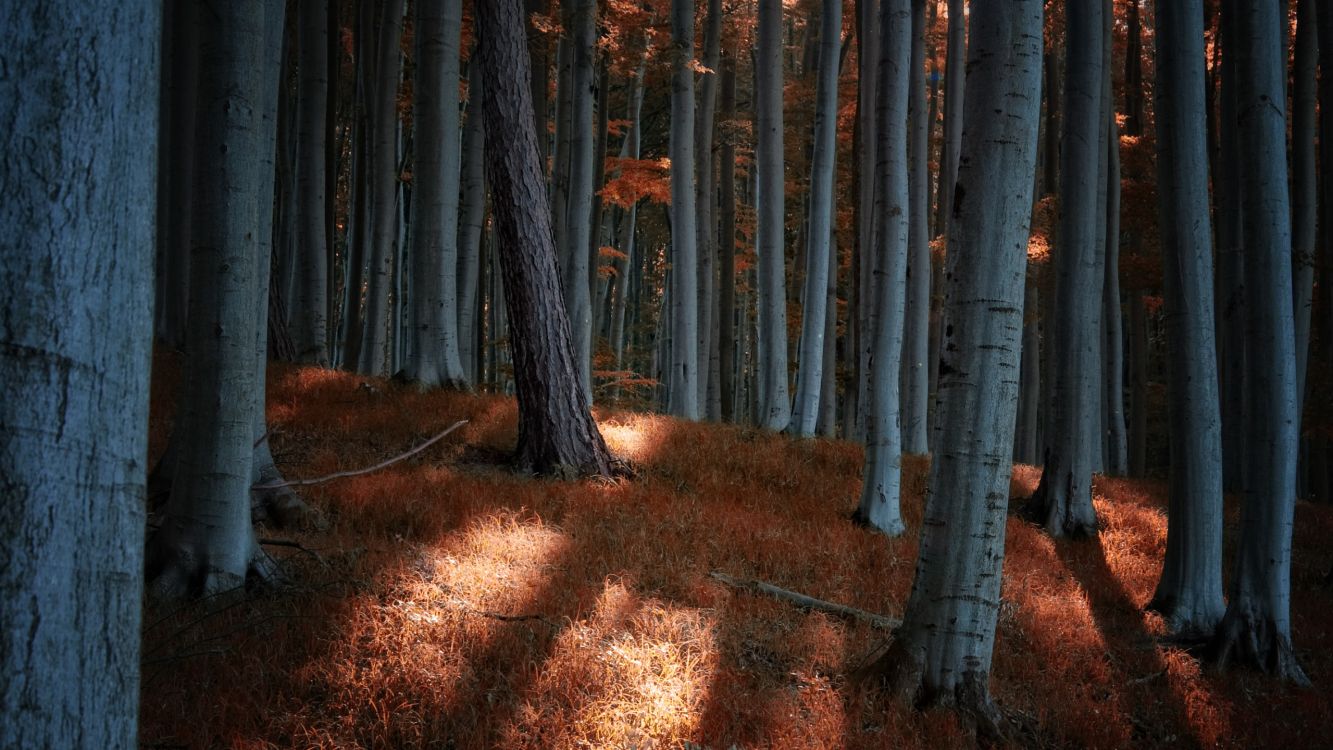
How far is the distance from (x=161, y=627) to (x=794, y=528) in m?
5.03

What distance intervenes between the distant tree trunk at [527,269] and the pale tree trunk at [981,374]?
13.8 ft

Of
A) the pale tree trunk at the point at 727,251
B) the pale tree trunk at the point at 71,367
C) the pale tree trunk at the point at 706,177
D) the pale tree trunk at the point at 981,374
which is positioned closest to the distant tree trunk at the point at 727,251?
the pale tree trunk at the point at 727,251

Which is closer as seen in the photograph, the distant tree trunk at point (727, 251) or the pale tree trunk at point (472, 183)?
the pale tree trunk at point (472, 183)

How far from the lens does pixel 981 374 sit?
14.1 feet

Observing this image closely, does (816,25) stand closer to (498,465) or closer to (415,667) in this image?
(498,465)

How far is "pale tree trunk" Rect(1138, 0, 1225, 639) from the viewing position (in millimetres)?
7043

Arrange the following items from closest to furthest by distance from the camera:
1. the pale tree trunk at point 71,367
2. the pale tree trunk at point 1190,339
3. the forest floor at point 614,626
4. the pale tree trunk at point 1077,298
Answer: the pale tree trunk at point 71,367
the forest floor at point 614,626
the pale tree trunk at point 1190,339
the pale tree trunk at point 1077,298

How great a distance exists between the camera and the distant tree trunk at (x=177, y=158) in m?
10.2

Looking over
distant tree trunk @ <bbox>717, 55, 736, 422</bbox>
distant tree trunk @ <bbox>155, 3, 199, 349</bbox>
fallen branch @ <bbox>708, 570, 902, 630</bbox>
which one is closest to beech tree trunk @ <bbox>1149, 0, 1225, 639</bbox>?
fallen branch @ <bbox>708, 570, 902, 630</bbox>

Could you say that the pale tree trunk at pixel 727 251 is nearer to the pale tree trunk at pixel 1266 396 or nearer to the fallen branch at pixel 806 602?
the pale tree trunk at pixel 1266 396

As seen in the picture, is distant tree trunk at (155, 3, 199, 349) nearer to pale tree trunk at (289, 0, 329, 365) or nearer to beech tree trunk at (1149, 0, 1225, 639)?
pale tree trunk at (289, 0, 329, 365)

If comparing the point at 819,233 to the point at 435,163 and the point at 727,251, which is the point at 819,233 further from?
the point at 435,163

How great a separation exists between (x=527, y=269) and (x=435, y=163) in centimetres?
300

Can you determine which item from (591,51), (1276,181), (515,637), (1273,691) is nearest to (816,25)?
(591,51)
